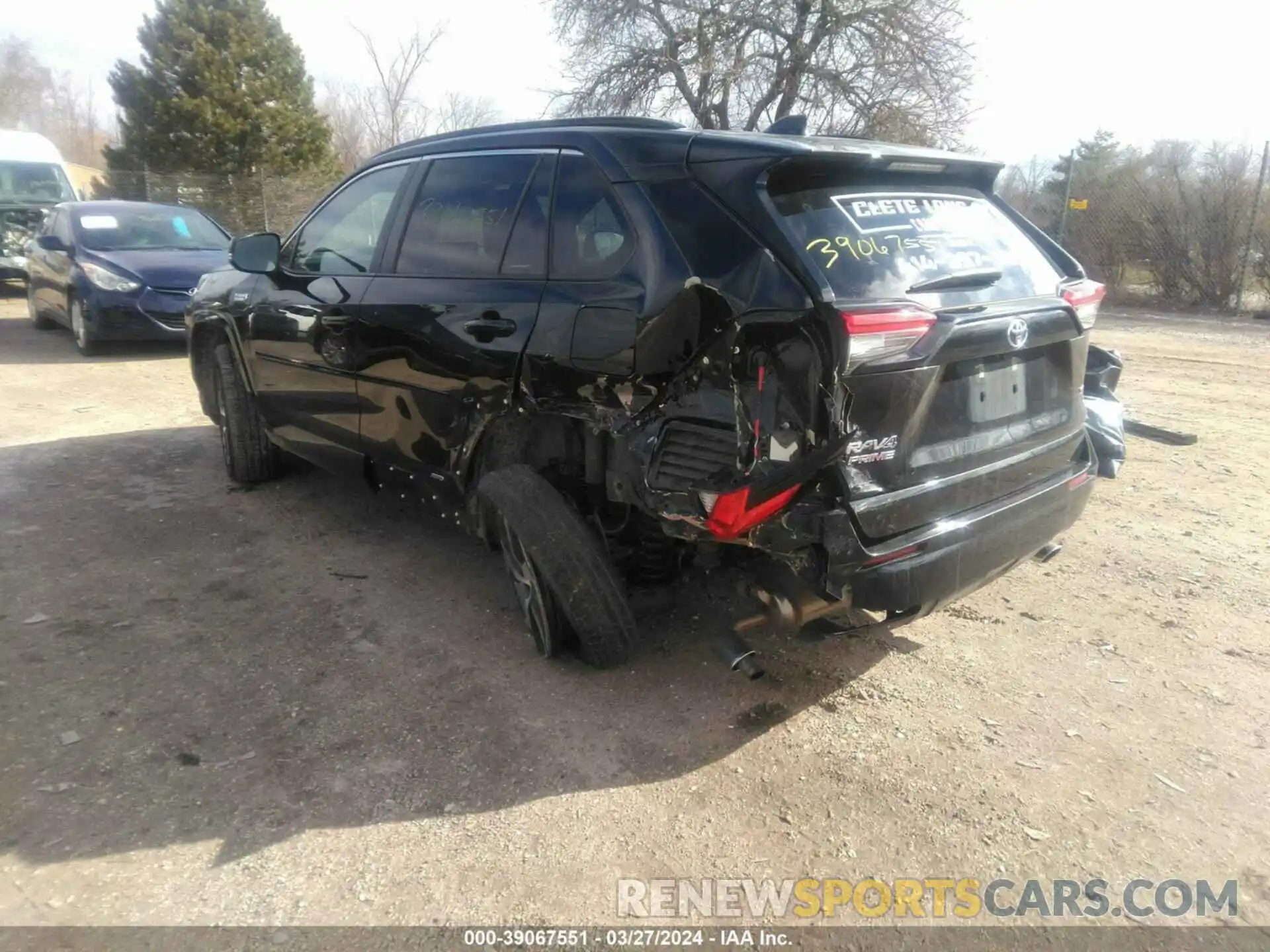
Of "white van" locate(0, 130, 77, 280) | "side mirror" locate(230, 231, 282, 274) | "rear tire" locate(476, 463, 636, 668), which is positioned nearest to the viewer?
"rear tire" locate(476, 463, 636, 668)

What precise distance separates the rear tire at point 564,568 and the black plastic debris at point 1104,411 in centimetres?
266

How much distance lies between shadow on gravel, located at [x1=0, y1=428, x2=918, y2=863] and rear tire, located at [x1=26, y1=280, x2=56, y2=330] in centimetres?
790

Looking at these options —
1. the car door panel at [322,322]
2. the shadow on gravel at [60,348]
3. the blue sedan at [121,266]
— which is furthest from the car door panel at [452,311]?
the shadow on gravel at [60,348]

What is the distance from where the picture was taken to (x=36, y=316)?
11.5 m

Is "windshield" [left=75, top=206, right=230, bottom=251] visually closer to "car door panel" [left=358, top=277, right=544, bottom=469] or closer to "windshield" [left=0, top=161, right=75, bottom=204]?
"windshield" [left=0, top=161, right=75, bottom=204]

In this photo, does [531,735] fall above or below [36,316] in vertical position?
below

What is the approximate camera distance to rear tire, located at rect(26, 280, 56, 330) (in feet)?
37.5

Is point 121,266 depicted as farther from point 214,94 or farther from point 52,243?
point 214,94

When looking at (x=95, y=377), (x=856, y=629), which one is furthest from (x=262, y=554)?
(x=95, y=377)

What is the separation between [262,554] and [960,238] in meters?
3.50

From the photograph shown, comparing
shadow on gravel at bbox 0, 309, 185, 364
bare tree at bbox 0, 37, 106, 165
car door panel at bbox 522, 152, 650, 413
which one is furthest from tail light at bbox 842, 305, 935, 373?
bare tree at bbox 0, 37, 106, 165

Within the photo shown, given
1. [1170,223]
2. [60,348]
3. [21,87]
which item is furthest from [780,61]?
[21,87]

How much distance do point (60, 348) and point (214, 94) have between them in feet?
55.4

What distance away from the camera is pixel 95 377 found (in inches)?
345
